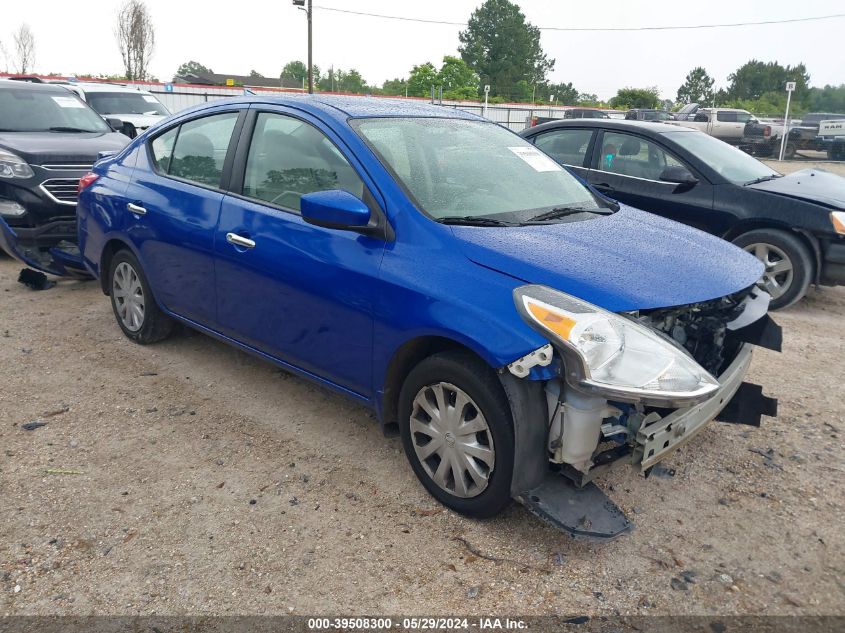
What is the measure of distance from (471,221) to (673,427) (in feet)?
4.04

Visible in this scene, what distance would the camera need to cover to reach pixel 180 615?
2422mm

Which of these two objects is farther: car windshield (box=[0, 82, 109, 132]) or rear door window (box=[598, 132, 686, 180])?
car windshield (box=[0, 82, 109, 132])

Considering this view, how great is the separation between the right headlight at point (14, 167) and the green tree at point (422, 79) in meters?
66.9

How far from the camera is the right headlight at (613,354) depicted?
2.46 m

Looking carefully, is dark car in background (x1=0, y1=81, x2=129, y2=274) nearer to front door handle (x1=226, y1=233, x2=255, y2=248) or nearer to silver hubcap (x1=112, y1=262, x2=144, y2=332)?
silver hubcap (x1=112, y1=262, x2=144, y2=332)

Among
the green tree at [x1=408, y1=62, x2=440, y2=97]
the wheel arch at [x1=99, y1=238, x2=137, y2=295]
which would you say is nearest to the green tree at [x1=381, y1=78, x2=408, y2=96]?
the green tree at [x1=408, y1=62, x2=440, y2=97]

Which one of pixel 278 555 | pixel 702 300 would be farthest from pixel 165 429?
pixel 702 300

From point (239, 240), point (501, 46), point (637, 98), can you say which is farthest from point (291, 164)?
point (501, 46)

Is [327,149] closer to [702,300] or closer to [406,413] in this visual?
[406,413]

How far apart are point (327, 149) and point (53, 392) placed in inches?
92.0

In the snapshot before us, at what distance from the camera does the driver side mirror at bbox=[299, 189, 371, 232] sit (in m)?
3.01

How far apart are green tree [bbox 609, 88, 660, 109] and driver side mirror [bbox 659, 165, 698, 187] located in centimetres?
5344

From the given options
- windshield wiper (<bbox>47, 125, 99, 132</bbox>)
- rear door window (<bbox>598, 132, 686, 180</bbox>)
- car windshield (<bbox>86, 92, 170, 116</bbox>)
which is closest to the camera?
rear door window (<bbox>598, 132, 686, 180</bbox>)

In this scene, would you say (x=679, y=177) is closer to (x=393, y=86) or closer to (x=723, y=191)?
(x=723, y=191)
